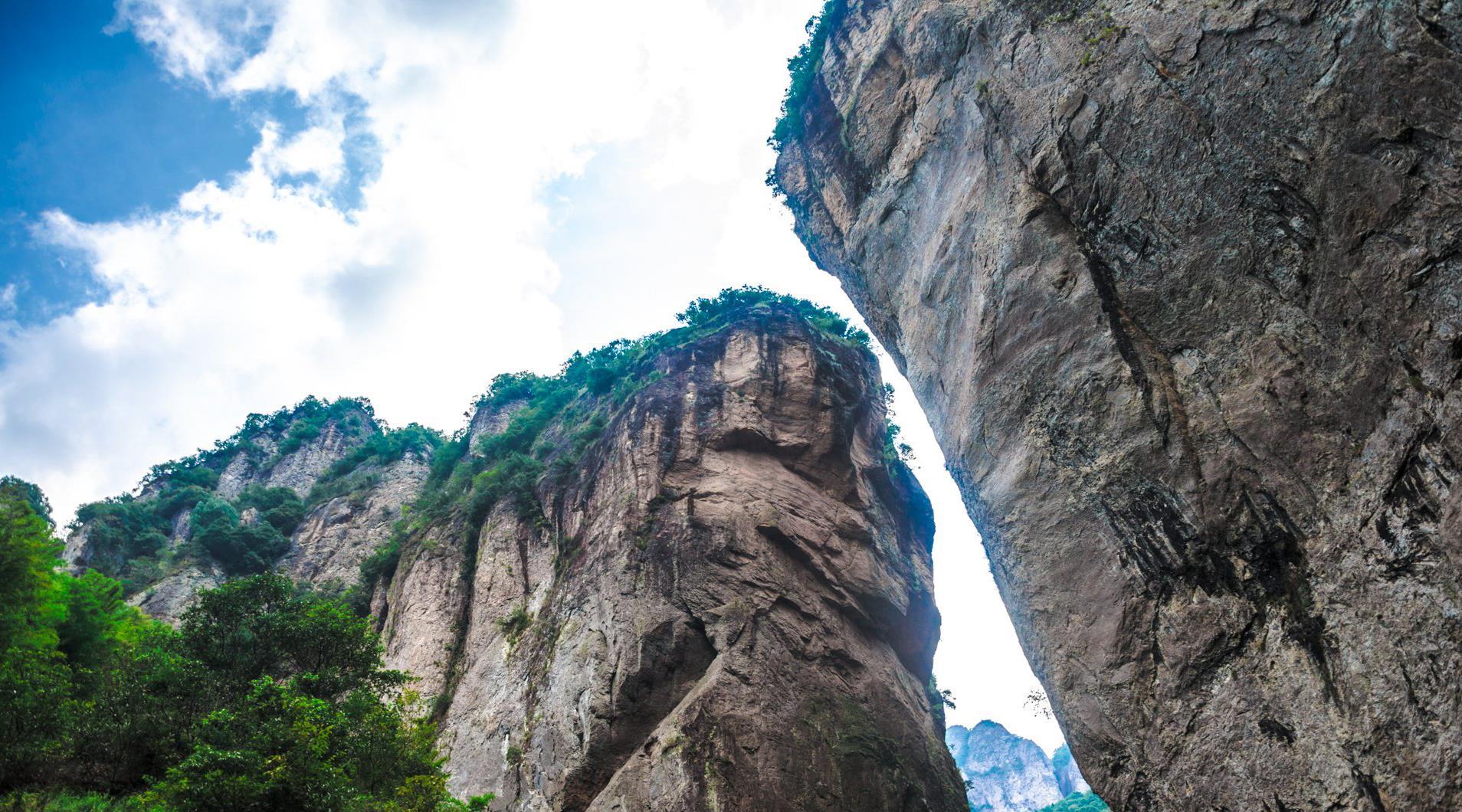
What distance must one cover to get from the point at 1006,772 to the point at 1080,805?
45135 mm

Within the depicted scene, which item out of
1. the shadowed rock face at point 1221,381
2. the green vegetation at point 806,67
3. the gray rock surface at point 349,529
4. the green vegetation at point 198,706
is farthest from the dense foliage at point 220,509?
the shadowed rock face at point 1221,381

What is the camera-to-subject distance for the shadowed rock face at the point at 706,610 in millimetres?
15578

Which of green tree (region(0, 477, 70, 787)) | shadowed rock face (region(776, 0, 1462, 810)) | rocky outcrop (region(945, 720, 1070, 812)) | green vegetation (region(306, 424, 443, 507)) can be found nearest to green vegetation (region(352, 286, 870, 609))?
green vegetation (region(306, 424, 443, 507))

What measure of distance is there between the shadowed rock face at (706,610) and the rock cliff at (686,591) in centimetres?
6

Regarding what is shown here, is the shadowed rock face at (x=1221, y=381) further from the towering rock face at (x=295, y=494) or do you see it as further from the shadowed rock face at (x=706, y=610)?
the towering rock face at (x=295, y=494)

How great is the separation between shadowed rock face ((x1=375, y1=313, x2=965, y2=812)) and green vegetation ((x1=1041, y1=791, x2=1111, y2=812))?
34.4 metres

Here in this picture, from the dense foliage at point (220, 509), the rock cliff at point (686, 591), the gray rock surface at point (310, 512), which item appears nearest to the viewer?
the rock cliff at point (686, 591)

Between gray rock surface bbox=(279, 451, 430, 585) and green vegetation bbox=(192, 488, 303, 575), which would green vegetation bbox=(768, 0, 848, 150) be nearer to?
gray rock surface bbox=(279, 451, 430, 585)

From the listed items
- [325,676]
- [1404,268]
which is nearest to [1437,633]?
[1404,268]

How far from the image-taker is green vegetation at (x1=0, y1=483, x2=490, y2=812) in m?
12.2

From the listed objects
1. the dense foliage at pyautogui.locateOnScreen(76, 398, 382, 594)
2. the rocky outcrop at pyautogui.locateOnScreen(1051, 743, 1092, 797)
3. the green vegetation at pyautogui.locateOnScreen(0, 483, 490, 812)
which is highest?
the dense foliage at pyautogui.locateOnScreen(76, 398, 382, 594)

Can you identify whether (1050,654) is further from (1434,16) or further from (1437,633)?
(1434,16)

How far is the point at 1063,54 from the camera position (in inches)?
574

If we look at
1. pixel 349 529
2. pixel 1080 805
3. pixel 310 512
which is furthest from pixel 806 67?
pixel 1080 805
